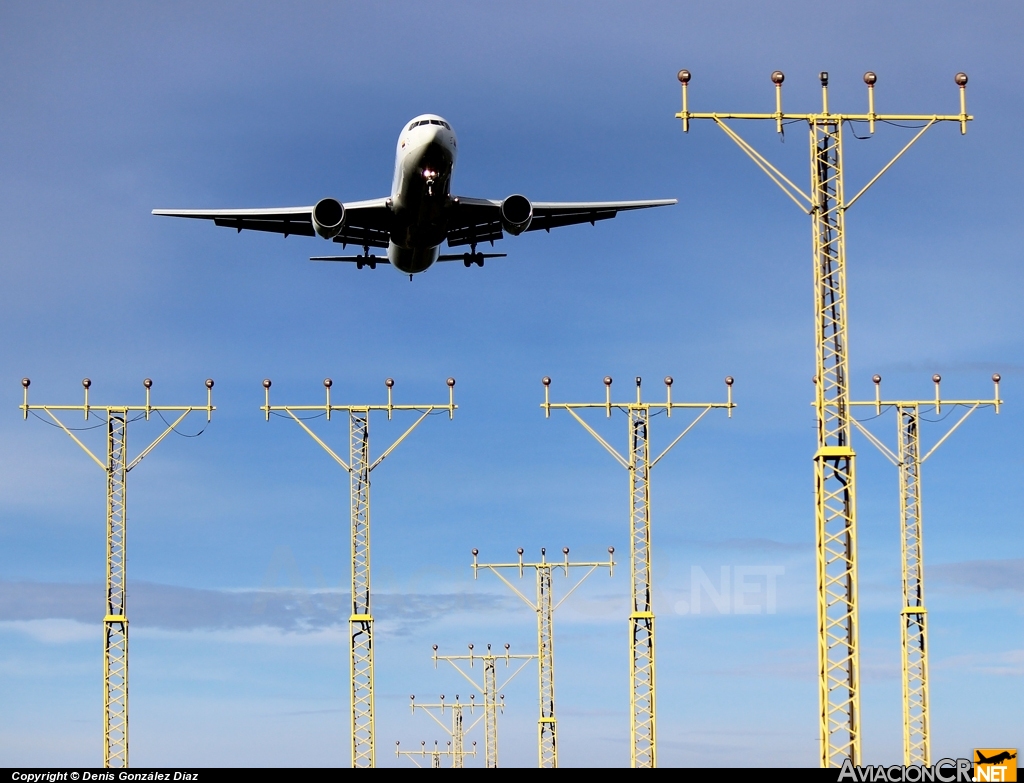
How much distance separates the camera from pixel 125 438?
47.7m

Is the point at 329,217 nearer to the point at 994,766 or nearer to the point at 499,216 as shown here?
the point at 499,216

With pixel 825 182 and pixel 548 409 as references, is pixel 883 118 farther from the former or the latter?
pixel 548 409

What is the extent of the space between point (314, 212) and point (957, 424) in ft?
71.7

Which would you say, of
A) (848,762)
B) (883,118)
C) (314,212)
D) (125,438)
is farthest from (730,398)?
(848,762)

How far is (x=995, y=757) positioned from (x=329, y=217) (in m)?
30.0

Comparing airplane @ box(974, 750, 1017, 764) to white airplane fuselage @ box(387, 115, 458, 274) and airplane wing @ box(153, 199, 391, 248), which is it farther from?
airplane wing @ box(153, 199, 391, 248)

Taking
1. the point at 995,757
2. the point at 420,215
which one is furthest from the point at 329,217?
the point at 995,757

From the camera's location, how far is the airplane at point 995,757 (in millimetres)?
25266

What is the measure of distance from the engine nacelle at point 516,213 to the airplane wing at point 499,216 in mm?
1264

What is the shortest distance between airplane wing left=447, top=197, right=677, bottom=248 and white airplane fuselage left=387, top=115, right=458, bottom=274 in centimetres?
85

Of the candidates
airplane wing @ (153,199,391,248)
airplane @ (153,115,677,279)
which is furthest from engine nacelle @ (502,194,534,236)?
airplane wing @ (153,199,391,248)

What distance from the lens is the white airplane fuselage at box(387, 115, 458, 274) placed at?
155 feet

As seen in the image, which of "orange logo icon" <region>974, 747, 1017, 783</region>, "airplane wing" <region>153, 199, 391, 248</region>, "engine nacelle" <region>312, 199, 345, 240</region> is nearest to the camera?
"orange logo icon" <region>974, 747, 1017, 783</region>

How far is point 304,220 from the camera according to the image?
5422 cm
